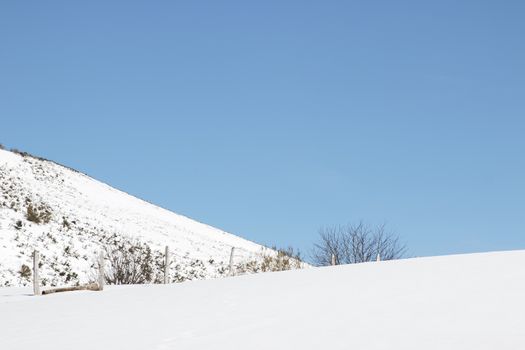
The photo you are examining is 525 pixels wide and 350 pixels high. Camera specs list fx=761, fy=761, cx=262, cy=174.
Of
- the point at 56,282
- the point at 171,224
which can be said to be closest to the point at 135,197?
the point at 171,224

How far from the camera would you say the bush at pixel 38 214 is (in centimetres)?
4578

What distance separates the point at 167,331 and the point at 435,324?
482 cm

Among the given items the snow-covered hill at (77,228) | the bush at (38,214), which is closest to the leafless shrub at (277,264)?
the snow-covered hill at (77,228)

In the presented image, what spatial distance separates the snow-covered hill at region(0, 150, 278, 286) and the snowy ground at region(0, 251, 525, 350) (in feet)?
55.5

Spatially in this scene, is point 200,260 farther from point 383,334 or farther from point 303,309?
point 383,334

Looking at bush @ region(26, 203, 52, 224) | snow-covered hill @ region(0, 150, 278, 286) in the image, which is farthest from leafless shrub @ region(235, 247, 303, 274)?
bush @ region(26, 203, 52, 224)

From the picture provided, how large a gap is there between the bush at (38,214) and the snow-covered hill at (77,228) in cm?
9

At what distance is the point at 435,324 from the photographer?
12.8 m

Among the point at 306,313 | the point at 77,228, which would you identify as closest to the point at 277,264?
the point at 77,228

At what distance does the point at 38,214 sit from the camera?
154 feet

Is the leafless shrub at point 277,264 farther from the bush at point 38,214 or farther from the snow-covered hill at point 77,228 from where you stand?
the bush at point 38,214

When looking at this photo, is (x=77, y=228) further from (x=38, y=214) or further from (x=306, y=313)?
(x=306, y=313)

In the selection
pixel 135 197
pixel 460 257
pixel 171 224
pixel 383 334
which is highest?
pixel 135 197

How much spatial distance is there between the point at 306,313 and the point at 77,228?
35758mm
